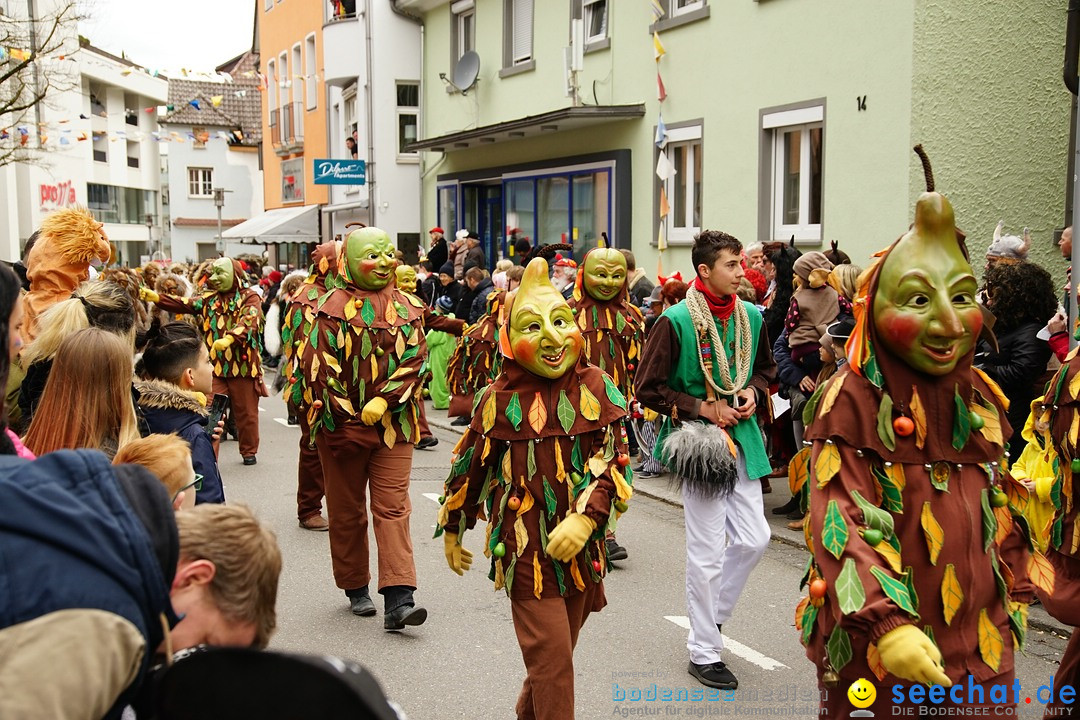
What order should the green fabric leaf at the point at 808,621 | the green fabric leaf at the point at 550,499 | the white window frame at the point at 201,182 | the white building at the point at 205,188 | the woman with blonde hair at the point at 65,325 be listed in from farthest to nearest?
the white window frame at the point at 201,182, the white building at the point at 205,188, the woman with blonde hair at the point at 65,325, the green fabric leaf at the point at 550,499, the green fabric leaf at the point at 808,621

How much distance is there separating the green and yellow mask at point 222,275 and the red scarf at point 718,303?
7063mm

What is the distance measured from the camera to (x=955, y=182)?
36.8ft

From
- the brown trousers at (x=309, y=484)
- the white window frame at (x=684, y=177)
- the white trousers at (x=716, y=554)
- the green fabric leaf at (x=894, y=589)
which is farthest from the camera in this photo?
the white window frame at (x=684, y=177)

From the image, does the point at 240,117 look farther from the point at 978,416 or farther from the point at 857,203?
the point at 978,416

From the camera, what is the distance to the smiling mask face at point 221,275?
1124 cm

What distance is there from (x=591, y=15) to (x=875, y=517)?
14607mm

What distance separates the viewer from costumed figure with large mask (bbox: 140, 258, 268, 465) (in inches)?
425

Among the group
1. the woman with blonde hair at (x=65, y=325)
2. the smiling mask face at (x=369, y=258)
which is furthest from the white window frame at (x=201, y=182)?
the woman with blonde hair at (x=65, y=325)

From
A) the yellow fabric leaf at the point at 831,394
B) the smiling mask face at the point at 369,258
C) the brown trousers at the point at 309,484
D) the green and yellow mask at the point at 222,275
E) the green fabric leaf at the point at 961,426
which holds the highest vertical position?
the smiling mask face at the point at 369,258

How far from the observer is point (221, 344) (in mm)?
10609

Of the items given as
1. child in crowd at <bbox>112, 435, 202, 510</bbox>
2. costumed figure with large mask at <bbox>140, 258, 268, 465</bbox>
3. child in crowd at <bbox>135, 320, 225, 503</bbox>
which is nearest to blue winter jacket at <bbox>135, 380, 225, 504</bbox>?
child in crowd at <bbox>135, 320, 225, 503</bbox>

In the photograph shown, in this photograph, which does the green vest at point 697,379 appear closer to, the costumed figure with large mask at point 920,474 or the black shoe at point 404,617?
the black shoe at point 404,617

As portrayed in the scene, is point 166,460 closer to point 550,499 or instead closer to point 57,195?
point 550,499

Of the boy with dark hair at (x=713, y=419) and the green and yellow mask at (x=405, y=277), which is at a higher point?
the green and yellow mask at (x=405, y=277)
